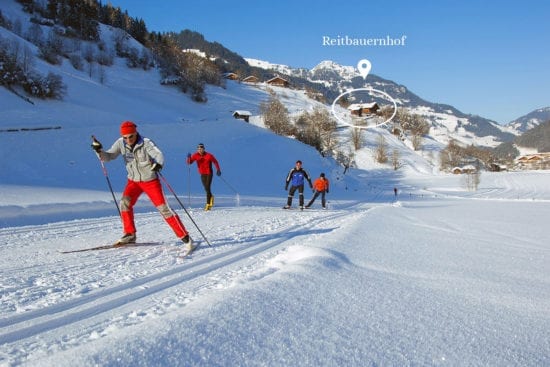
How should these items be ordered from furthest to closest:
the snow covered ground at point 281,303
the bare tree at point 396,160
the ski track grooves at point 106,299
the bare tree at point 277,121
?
the bare tree at point 396,160, the bare tree at point 277,121, the ski track grooves at point 106,299, the snow covered ground at point 281,303

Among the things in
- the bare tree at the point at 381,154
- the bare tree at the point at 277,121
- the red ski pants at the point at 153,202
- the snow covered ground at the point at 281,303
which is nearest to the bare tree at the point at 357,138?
the bare tree at the point at 381,154

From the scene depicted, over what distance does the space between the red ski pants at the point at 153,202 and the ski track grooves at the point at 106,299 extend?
788mm

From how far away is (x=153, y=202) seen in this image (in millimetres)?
5664

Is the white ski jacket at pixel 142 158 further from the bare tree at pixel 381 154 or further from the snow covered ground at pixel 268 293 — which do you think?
the bare tree at pixel 381 154

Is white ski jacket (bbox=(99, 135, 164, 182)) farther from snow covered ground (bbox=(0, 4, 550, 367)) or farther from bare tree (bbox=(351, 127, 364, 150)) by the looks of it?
bare tree (bbox=(351, 127, 364, 150))

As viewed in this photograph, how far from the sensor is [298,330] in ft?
6.99

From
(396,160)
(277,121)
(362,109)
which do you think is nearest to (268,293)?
(277,121)

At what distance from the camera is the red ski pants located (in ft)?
18.4

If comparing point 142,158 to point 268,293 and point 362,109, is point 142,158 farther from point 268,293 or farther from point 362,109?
point 362,109

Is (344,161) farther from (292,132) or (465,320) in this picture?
(465,320)

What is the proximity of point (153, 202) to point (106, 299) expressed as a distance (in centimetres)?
239

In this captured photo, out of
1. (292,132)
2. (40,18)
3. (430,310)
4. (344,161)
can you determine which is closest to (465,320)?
(430,310)

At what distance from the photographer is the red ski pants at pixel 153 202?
562 centimetres

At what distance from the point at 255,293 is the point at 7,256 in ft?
14.5
